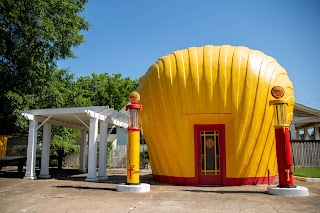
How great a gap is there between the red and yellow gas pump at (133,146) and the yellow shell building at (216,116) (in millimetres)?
1277

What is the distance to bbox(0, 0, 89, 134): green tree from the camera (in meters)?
19.3

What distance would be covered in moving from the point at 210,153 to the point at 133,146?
10.2ft

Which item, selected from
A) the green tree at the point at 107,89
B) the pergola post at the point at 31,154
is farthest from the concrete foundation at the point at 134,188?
the green tree at the point at 107,89

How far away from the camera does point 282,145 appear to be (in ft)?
31.1

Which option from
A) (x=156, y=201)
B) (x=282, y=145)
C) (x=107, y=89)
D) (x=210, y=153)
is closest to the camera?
(x=156, y=201)

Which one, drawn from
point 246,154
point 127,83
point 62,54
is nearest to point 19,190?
point 246,154

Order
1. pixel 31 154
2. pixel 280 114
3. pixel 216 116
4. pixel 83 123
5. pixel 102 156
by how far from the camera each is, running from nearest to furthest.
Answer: pixel 280 114 → pixel 216 116 → pixel 102 156 → pixel 83 123 → pixel 31 154

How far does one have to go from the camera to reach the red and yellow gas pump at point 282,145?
9125mm

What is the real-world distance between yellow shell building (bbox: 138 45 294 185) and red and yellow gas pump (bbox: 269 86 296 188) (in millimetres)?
1038

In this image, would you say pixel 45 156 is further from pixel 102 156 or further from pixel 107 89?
pixel 107 89

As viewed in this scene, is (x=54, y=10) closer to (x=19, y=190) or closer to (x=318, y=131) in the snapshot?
(x=19, y=190)

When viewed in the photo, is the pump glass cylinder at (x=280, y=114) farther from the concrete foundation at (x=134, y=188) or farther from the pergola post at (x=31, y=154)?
the pergola post at (x=31, y=154)

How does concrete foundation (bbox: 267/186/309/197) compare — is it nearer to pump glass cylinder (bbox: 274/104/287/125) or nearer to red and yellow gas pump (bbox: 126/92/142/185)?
pump glass cylinder (bbox: 274/104/287/125)


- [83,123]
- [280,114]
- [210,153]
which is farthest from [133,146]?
[280,114]
